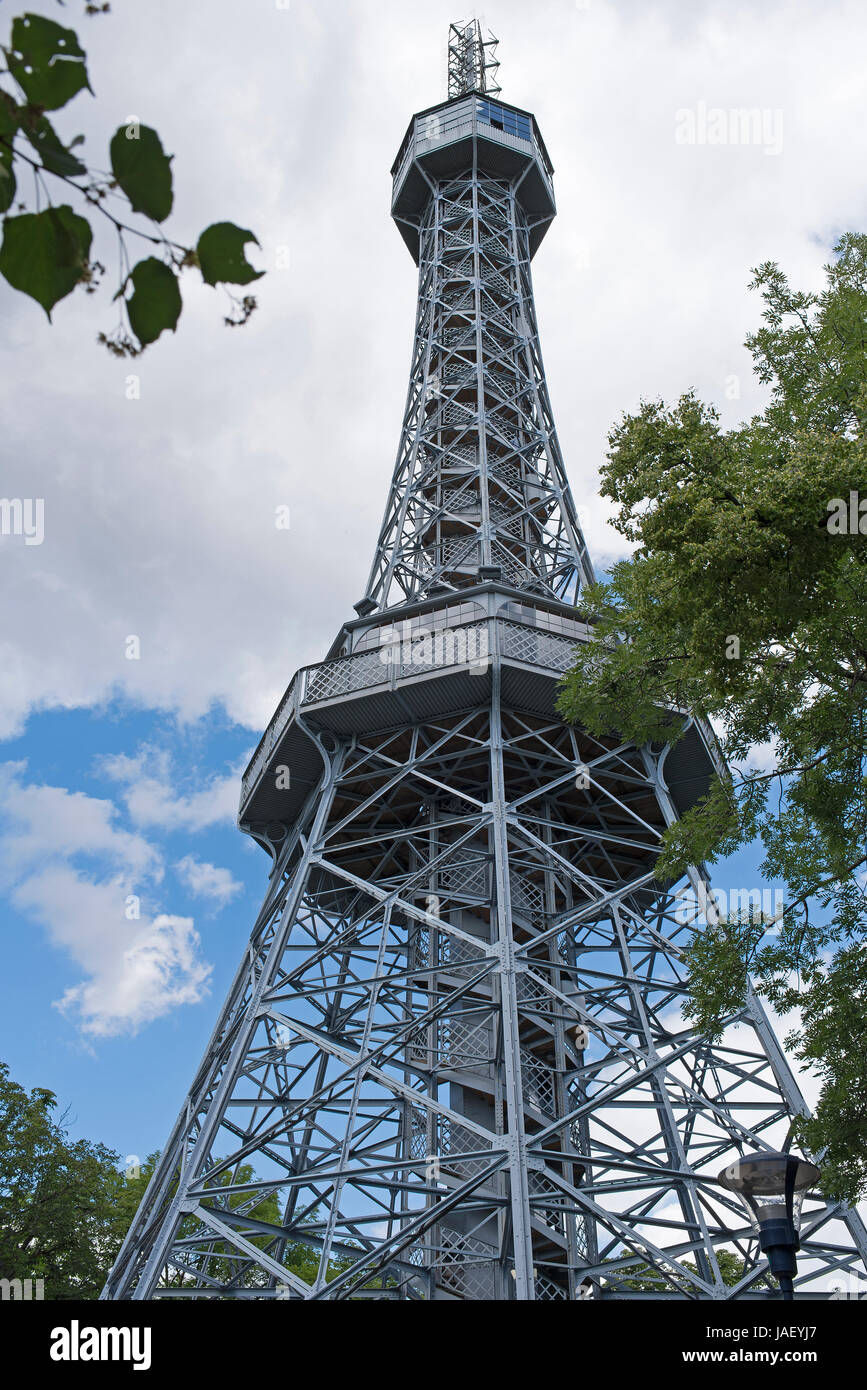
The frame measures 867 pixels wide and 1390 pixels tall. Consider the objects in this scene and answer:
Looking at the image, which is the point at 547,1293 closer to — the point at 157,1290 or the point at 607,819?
the point at 157,1290

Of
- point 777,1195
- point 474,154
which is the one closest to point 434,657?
point 777,1195

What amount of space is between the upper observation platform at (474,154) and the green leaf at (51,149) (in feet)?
130

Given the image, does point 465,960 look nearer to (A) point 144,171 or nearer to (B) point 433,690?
(B) point 433,690

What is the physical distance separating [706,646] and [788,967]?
348 cm

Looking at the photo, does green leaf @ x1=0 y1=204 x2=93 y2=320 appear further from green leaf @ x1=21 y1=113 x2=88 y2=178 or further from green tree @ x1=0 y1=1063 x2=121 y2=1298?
green tree @ x1=0 y1=1063 x2=121 y2=1298

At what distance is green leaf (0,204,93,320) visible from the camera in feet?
8.86

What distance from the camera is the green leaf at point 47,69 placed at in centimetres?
257

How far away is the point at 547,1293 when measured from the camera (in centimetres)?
1917

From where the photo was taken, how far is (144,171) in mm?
2594

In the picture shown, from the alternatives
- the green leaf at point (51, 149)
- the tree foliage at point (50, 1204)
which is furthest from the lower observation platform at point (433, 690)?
the green leaf at point (51, 149)

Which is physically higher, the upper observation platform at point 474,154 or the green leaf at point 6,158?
the upper observation platform at point 474,154

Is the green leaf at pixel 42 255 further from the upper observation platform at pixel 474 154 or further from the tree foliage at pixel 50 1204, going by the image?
the upper observation platform at pixel 474 154

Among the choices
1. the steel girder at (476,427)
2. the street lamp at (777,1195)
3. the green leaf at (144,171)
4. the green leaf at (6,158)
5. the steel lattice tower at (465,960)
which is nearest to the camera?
the green leaf at (144,171)
